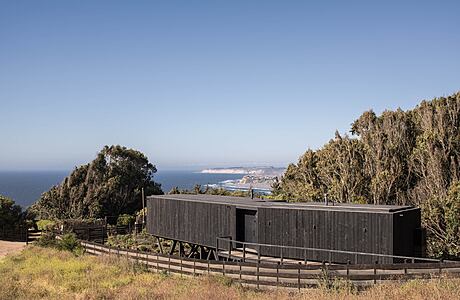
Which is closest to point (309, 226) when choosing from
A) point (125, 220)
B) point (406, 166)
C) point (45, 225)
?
point (406, 166)

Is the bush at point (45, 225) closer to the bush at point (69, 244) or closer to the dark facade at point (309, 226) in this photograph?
the bush at point (69, 244)

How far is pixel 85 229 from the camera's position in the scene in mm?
39438

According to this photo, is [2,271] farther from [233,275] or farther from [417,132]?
[417,132]

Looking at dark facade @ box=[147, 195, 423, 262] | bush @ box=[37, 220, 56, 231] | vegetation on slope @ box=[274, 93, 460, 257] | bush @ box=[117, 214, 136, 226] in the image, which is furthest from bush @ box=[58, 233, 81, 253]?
vegetation on slope @ box=[274, 93, 460, 257]

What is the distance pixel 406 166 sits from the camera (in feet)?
124

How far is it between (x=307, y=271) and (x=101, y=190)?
1618 inches

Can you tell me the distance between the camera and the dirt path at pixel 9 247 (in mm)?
33344

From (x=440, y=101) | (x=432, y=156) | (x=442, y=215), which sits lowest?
(x=442, y=215)

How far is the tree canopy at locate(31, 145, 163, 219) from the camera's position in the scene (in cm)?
5638

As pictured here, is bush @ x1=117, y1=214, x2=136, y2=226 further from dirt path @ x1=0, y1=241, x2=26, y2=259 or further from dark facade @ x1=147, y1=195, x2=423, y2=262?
dark facade @ x1=147, y1=195, x2=423, y2=262

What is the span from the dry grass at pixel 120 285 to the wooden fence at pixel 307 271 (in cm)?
78

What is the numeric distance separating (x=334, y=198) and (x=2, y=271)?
2820 cm

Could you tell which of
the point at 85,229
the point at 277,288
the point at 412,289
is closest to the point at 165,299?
the point at 277,288

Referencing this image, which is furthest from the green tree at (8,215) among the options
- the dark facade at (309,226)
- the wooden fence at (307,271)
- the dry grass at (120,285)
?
the wooden fence at (307,271)
